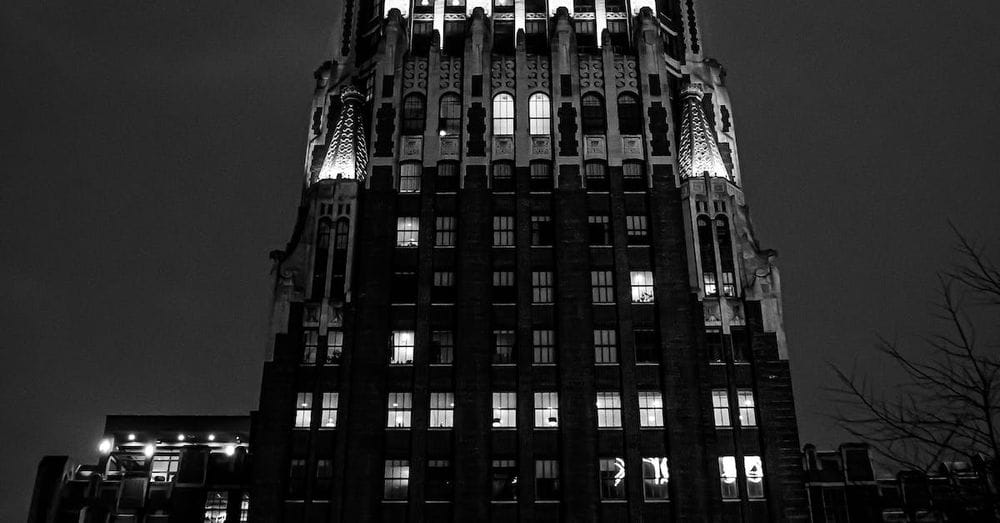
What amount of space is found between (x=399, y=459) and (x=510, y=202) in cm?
2079

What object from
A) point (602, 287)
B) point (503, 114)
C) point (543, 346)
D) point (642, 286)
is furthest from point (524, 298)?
point (503, 114)

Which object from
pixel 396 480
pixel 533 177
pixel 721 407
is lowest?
pixel 396 480

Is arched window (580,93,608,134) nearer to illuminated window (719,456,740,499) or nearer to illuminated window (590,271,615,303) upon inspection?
illuminated window (590,271,615,303)

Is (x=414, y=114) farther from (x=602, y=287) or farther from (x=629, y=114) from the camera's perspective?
(x=602, y=287)

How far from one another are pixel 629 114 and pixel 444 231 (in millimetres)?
17477

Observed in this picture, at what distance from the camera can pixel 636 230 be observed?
68.4m

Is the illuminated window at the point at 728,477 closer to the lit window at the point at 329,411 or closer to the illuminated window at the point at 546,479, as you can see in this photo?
the illuminated window at the point at 546,479

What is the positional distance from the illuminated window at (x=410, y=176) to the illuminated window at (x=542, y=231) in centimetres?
938

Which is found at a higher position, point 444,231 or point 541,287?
point 444,231

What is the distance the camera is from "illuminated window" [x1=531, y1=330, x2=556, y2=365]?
64.2m

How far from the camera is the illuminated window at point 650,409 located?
62.1 metres

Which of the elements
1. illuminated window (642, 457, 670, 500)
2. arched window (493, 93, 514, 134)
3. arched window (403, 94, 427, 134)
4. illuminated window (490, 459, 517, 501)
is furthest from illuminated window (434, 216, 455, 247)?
illuminated window (642, 457, 670, 500)

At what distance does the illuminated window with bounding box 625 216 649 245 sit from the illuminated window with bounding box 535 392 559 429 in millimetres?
13114

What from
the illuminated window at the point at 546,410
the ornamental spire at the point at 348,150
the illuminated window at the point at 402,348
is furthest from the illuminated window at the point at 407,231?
the illuminated window at the point at 546,410
